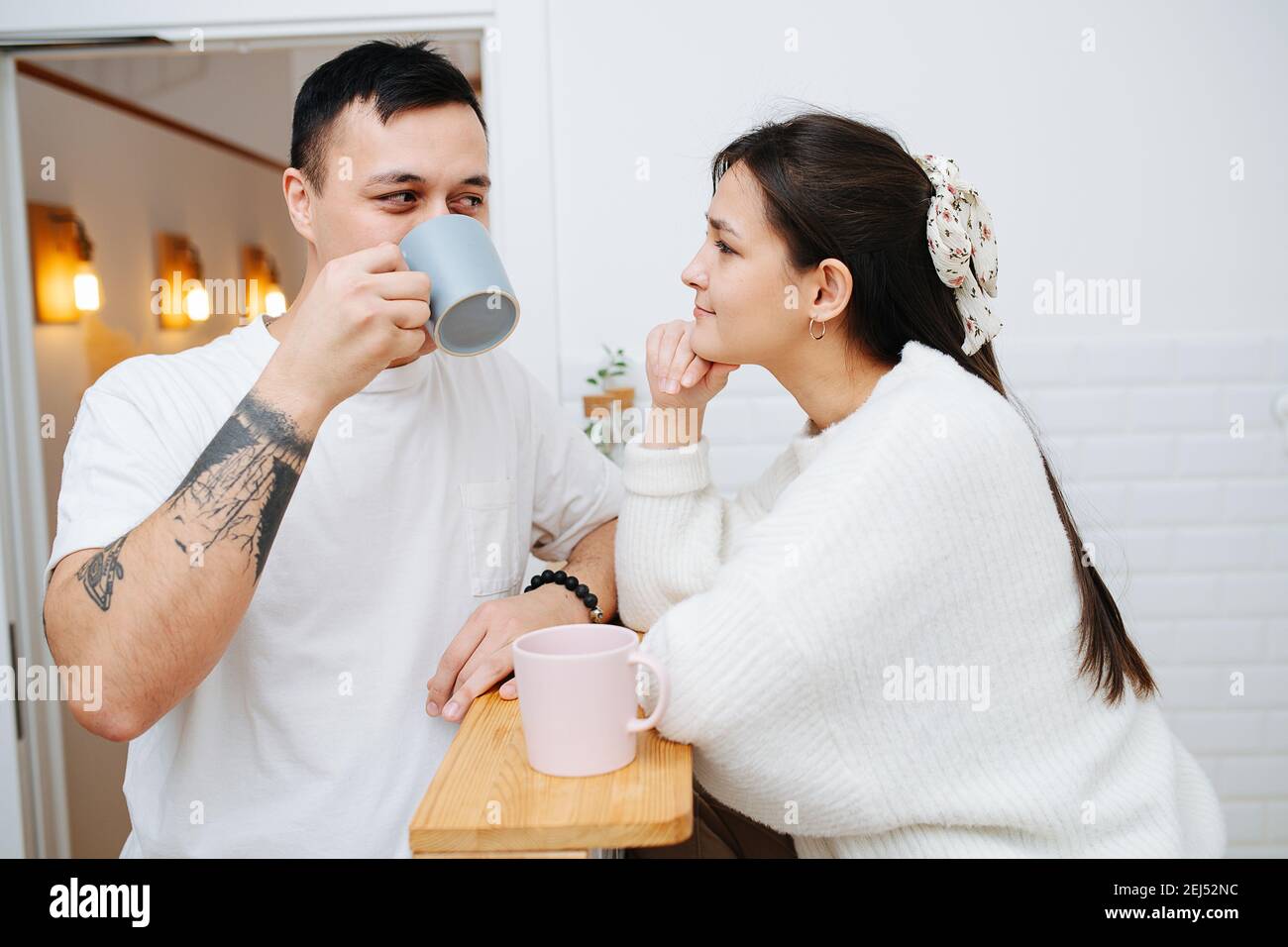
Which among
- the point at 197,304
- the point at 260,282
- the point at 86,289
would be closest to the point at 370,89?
the point at 86,289

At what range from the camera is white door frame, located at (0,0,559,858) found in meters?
2.25

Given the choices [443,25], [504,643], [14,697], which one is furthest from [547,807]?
[14,697]

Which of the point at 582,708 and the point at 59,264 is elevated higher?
the point at 59,264

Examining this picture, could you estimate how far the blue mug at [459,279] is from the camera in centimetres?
104

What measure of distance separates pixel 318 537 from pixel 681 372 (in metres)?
0.54

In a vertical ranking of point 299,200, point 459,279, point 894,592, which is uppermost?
point 299,200

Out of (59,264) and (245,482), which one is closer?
(245,482)

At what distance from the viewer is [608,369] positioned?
2316mm

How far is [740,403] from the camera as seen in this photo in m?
2.34

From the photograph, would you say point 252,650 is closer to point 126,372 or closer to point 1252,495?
point 126,372

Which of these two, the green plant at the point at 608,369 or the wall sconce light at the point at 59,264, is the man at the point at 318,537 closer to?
the green plant at the point at 608,369

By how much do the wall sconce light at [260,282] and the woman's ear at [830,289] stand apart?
4.14 m

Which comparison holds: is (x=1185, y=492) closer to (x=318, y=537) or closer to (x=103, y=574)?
(x=318, y=537)

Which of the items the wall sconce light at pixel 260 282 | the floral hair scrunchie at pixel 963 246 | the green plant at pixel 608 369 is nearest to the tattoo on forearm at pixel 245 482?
the floral hair scrunchie at pixel 963 246
